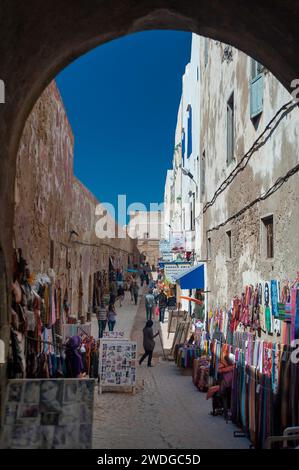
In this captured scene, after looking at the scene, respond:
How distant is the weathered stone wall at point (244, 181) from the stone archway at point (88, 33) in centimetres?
92

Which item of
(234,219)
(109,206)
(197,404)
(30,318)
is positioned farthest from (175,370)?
(109,206)

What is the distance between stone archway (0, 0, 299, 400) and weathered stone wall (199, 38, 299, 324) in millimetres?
921

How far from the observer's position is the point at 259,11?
5.30 m

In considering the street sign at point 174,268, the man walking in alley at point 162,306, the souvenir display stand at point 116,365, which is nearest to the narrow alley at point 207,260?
the souvenir display stand at point 116,365

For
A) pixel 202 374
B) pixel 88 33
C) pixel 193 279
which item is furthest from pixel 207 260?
pixel 88 33

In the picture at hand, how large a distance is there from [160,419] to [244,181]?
3.96 m

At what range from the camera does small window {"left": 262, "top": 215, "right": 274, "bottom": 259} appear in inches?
289

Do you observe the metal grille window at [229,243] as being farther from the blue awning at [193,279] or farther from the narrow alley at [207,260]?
the blue awning at [193,279]

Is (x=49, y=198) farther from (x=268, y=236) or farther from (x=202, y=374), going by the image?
(x=202, y=374)

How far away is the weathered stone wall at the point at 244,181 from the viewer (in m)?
6.41

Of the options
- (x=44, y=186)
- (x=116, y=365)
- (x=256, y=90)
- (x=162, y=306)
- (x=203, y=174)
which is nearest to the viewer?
(x=256, y=90)

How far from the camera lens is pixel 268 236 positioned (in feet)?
24.7
